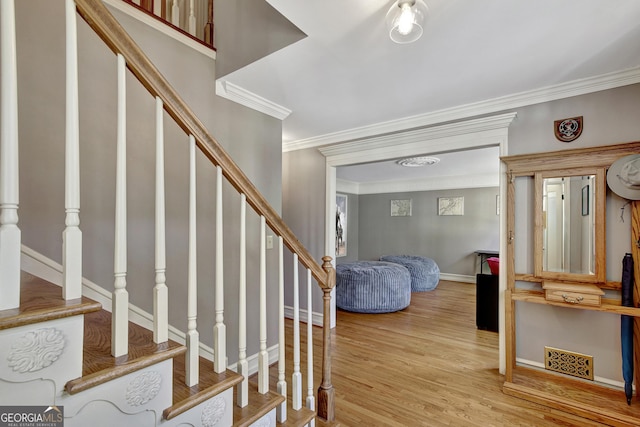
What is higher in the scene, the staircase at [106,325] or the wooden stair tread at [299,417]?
the staircase at [106,325]

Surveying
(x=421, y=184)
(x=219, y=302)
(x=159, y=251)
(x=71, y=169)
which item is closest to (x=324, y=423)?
(x=219, y=302)

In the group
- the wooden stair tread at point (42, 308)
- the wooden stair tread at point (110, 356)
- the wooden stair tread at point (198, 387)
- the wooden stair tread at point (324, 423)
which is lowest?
the wooden stair tread at point (324, 423)

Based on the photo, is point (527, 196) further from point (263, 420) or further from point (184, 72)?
point (184, 72)

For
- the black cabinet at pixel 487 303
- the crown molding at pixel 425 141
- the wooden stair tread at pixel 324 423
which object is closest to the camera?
the wooden stair tread at pixel 324 423

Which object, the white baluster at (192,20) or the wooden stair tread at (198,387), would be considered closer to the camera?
the wooden stair tread at (198,387)

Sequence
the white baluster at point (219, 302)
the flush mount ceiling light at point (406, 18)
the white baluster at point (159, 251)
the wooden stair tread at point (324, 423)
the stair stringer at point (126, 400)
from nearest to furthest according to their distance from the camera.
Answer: the stair stringer at point (126, 400) → the white baluster at point (159, 251) → the white baluster at point (219, 302) → the flush mount ceiling light at point (406, 18) → the wooden stair tread at point (324, 423)

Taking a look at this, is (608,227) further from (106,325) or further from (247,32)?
(106,325)

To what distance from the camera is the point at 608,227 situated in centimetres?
209

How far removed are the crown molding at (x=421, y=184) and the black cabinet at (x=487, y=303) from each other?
330 cm

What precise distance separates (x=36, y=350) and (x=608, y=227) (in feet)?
10.2

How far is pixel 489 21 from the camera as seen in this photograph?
1.51 metres

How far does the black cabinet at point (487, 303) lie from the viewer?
137 inches

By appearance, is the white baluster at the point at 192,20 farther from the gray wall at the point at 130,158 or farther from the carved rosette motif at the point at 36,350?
the carved rosette motif at the point at 36,350

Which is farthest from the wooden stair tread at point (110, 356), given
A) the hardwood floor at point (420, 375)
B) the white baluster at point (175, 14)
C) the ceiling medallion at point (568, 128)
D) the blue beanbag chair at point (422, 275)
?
the blue beanbag chair at point (422, 275)
